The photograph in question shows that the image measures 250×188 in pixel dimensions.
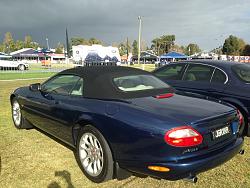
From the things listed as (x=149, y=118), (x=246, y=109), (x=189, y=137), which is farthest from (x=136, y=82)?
(x=246, y=109)

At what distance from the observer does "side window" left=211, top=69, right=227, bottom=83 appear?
5.55 meters

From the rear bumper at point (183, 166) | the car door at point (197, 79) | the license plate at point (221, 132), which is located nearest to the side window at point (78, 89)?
the rear bumper at point (183, 166)

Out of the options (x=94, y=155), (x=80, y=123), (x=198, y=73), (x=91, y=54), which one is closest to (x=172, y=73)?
(x=198, y=73)

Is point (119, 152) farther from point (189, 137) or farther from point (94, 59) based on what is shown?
point (94, 59)

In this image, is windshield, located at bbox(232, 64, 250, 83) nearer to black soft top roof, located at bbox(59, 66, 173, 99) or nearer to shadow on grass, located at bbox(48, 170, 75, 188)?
black soft top roof, located at bbox(59, 66, 173, 99)

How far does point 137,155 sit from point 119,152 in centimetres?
26

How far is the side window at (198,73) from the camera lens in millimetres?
5887

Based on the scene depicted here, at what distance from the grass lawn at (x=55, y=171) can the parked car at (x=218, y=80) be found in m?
0.79

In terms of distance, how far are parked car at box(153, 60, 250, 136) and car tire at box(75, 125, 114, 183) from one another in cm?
251

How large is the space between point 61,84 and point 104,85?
1.26 m

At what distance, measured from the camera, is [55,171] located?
3.96 meters

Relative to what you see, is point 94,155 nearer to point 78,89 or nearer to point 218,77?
point 78,89

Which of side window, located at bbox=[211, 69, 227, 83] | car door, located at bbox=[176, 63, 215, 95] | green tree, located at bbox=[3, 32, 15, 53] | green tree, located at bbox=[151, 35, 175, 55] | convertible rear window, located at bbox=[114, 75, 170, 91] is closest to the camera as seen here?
convertible rear window, located at bbox=[114, 75, 170, 91]

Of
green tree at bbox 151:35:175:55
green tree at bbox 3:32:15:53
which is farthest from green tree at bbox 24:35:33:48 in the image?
green tree at bbox 151:35:175:55
